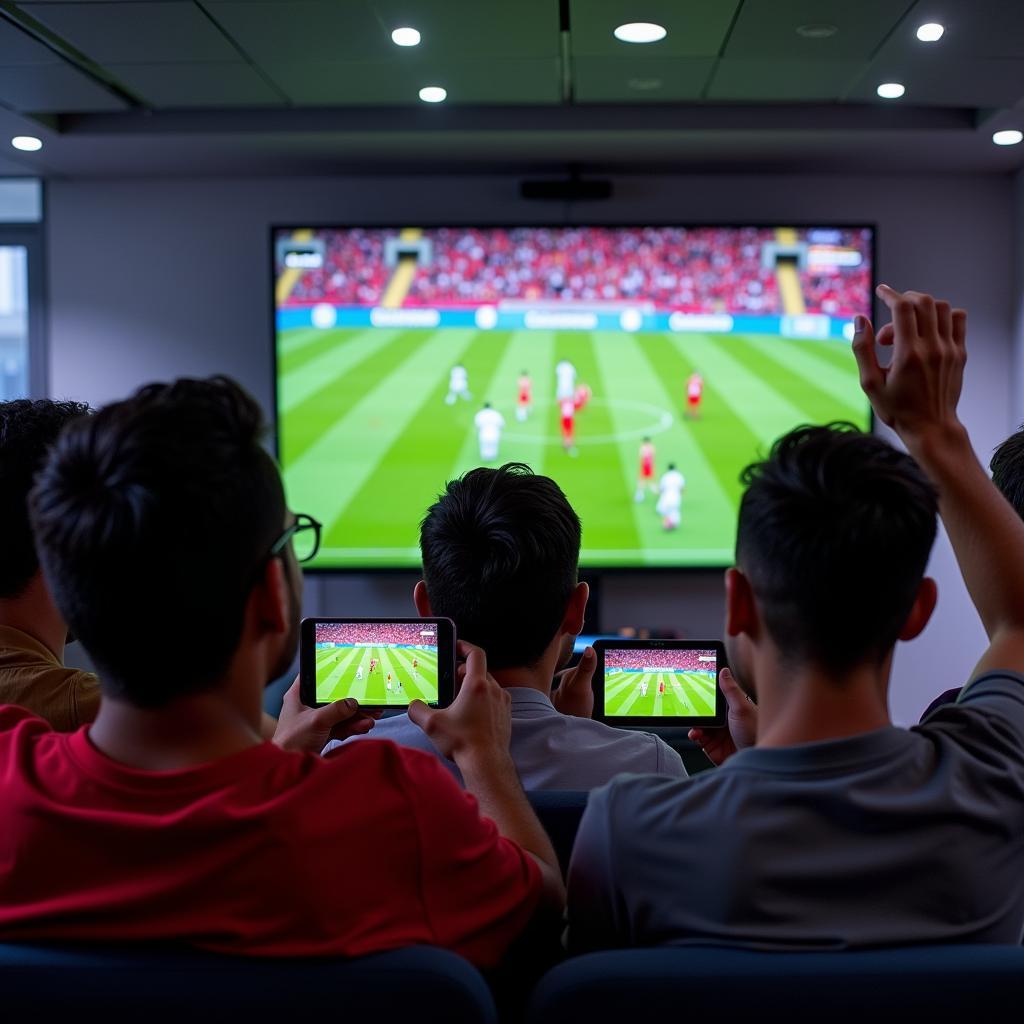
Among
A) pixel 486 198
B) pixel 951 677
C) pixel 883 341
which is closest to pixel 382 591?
pixel 486 198

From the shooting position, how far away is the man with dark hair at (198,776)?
1017 mm

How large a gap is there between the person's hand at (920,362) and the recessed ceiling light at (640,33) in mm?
3291

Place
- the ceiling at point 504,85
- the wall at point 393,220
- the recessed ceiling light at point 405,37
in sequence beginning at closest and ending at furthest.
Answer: the ceiling at point 504,85 → the recessed ceiling light at point 405,37 → the wall at point 393,220

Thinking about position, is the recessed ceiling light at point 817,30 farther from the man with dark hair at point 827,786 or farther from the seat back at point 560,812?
the seat back at point 560,812

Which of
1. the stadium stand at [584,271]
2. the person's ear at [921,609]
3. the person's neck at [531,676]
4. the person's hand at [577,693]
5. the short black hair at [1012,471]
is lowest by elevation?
the person's hand at [577,693]

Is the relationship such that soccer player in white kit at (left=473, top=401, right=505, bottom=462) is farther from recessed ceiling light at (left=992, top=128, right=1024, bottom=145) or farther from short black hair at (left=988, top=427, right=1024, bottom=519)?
short black hair at (left=988, top=427, right=1024, bottom=519)

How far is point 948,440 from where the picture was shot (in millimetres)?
1251

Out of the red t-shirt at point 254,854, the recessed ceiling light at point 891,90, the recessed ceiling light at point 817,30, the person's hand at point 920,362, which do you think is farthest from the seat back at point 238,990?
the recessed ceiling light at point 891,90

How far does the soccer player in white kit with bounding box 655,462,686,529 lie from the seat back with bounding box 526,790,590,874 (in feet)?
14.5

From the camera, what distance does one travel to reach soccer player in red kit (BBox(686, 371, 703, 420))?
581cm

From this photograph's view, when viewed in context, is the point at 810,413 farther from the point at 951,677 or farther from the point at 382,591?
the point at 382,591

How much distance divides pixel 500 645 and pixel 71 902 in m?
0.88

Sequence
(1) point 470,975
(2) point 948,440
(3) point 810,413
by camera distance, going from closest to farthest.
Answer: (1) point 470,975 < (2) point 948,440 < (3) point 810,413

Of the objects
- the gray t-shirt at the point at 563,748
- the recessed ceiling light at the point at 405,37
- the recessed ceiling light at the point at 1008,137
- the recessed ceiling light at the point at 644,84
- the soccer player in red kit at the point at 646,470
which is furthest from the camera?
the soccer player in red kit at the point at 646,470
